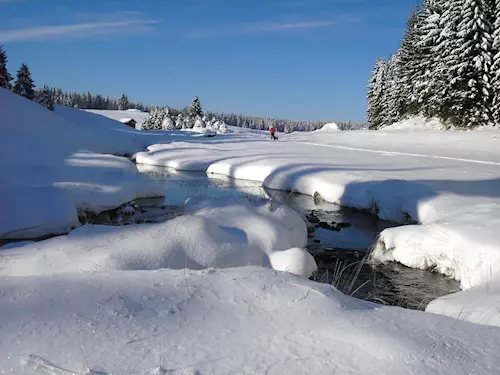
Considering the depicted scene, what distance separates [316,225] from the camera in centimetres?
1126

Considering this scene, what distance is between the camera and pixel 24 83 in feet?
151

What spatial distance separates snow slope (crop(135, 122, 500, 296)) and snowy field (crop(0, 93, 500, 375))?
49 millimetres

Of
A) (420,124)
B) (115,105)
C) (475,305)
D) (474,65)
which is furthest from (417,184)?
(115,105)

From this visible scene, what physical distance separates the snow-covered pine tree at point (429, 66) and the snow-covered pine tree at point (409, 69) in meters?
0.56

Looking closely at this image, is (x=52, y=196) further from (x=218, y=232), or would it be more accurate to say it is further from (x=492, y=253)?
(x=492, y=253)

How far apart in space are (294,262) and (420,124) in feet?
107

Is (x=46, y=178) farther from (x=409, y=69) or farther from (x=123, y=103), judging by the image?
(x=123, y=103)

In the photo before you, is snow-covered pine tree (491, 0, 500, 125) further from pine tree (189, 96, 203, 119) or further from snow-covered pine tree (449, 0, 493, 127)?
pine tree (189, 96, 203, 119)

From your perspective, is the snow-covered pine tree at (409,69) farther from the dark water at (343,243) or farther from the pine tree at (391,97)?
the dark water at (343,243)

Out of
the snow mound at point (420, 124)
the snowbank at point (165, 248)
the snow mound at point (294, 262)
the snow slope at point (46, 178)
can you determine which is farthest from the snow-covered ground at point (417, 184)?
the snow slope at point (46, 178)

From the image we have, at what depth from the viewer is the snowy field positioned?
2268mm

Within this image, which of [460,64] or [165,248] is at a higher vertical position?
[460,64]

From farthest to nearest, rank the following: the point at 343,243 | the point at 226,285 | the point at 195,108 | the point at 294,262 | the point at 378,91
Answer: the point at 195,108
the point at 378,91
the point at 343,243
the point at 294,262
the point at 226,285

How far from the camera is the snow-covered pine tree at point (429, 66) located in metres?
30.0
